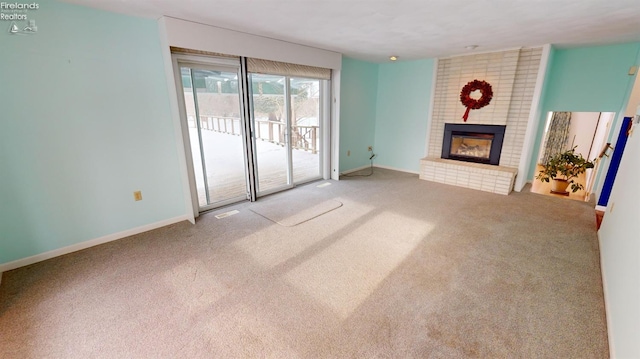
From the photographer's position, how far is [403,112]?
222 inches

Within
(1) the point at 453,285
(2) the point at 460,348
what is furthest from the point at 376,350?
(1) the point at 453,285

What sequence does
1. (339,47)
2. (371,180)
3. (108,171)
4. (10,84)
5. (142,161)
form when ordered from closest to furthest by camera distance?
(10,84)
(108,171)
(142,161)
(339,47)
(371,180)

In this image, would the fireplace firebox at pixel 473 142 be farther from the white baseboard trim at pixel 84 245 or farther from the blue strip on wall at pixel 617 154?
the white baseboard trim at pixel 84 245

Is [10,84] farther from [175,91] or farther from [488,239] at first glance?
[488,239]

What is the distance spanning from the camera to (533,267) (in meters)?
2.42

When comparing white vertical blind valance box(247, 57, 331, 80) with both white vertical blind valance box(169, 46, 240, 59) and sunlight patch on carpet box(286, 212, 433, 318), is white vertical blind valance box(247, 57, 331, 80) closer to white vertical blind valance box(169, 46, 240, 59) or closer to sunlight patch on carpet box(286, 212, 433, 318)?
white vertical blind valance box(169, 46, 240, 59)

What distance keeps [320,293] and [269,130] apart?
13.1ft

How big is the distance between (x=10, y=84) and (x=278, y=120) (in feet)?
9.73

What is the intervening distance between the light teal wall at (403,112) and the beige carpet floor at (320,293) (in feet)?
8.56

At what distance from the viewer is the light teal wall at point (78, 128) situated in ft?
7.31

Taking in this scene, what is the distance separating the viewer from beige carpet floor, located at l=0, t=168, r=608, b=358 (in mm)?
1635

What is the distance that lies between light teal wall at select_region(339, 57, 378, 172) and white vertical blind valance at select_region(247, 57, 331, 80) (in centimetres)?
64

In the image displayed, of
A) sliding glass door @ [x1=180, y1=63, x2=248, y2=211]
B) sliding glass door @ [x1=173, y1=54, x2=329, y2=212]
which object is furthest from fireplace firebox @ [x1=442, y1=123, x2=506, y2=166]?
sliding glass door @ [x1=180, y1=63, x2=248, y2=211]

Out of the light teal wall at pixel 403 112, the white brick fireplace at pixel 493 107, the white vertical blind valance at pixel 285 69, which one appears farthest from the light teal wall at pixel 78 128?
the white brick fireplace at pixel 493 107
